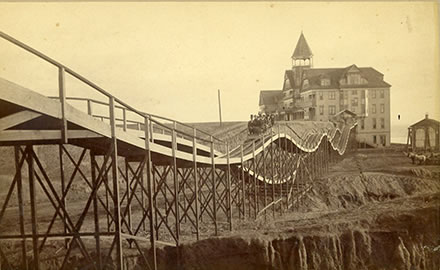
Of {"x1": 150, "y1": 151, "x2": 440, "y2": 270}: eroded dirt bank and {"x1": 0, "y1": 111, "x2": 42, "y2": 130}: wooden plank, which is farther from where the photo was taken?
{"x1": 150, "y1": 151, "x2": 440, "y2": 270}: eroded dirt bank

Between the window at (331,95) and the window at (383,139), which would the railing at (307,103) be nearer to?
the window at (331,95)

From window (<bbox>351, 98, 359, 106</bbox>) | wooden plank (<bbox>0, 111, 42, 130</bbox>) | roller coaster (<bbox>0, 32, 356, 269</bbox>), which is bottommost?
roller coaster (<bbox>0, 32, 356, 269</bbox>)

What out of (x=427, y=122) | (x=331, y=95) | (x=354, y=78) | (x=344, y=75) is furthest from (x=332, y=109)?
(x=427, y=122)

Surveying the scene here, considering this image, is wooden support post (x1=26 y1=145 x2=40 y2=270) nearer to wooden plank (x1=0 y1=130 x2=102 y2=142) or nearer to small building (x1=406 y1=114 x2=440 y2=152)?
wooden plank (x1=0 y1=130 x2=102 y2=142)

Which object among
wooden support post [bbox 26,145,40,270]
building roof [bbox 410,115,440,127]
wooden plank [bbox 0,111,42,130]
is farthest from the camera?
building roof [bbox 410,115,440,127]

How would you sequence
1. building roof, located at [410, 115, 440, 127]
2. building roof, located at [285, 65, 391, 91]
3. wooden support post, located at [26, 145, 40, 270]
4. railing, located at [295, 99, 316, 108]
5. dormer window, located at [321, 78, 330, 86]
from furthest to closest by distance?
1. railing, located at [295, 99, 316, 108]
2. dormer window, located at [321, 78, 330, 86]
3. building roof, located at [285, 65, 391, 91]
4. building roof, located at [410, 115, 440, 127]
5. wooden support post, located at [26, 145, 40, 270]

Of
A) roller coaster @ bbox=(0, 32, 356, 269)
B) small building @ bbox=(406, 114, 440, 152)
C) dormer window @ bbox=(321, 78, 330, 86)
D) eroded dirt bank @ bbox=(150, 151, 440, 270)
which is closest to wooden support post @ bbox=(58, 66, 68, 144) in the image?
roller coaster @ bbox=(0, 32, 356, 269)

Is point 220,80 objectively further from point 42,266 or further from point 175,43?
point 42,266

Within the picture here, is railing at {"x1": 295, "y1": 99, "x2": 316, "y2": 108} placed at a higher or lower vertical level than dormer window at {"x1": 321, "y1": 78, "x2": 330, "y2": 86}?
lower
